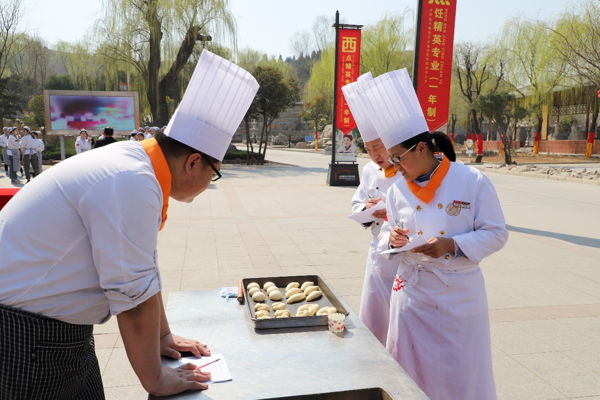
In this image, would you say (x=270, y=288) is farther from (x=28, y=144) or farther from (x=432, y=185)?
(x=28, y=144)

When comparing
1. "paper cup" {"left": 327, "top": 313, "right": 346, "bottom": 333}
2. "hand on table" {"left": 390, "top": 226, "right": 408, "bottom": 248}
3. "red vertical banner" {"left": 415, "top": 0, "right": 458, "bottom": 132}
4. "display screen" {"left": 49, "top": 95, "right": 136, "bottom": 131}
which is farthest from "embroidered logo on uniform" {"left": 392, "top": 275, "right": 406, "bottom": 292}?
"display screen" {"left": 49, "top": 95, "right": 136, "bottom": 131}

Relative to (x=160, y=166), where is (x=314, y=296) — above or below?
below

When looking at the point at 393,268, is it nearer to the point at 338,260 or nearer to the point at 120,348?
the point at 120,348

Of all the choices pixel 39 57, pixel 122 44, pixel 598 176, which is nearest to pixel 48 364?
pixel 598 176

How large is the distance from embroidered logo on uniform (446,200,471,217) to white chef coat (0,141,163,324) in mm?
1296

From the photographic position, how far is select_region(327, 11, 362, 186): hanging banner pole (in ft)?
36.8

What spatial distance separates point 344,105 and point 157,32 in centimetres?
1083

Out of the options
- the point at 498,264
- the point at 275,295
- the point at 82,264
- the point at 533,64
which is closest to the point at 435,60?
the point at 498,264

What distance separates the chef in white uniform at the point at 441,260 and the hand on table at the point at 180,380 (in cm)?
97

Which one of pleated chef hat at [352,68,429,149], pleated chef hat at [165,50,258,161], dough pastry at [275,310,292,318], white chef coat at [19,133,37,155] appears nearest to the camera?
pleated chef hat at [165,50,258,161]

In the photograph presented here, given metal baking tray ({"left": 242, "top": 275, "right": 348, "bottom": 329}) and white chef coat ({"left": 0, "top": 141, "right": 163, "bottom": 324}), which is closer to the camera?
white chef coat ({"left": 0, "top": 141, "right": 163, "bottom": 324})

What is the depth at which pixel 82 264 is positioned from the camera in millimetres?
1124

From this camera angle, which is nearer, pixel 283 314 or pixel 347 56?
pixel 283 314

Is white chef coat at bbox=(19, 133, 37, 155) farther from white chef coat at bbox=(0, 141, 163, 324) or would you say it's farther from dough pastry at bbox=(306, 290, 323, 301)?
white chef coat at bbox=(0, 141, 163, 324)
